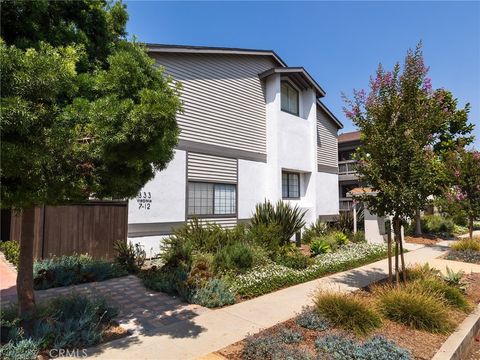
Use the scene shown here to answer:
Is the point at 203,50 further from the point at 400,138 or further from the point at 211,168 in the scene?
the point at 400,138

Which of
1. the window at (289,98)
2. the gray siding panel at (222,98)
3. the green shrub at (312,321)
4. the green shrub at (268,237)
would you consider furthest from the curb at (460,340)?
the window at (289,98)

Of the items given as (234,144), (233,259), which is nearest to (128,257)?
(233,259)

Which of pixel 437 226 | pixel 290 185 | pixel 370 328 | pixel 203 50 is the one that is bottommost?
pixel 370 328

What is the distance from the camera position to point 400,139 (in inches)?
259

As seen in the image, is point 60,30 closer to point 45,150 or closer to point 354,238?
point 45,150

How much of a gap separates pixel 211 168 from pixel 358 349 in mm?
9532

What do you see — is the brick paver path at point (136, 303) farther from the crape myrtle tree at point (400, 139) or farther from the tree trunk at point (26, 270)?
the crape myrtle tree at point (400, 139)

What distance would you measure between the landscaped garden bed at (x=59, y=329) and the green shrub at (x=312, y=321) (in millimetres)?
2805

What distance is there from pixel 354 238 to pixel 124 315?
11.6 meters

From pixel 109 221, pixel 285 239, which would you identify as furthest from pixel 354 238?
pixel 109 221

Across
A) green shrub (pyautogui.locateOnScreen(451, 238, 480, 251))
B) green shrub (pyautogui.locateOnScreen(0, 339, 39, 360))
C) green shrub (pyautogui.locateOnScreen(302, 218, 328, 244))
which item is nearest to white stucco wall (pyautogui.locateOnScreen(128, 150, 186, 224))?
green shrub (pyautogui.locateOnScreen(302, 218, 328, 244))

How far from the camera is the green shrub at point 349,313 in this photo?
509 cm

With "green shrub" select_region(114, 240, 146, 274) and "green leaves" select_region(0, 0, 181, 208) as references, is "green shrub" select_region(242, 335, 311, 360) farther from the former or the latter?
"green shrub" select_region(114, 240, 146, 274)

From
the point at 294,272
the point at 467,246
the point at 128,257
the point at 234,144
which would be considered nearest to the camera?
the point at 294,272
